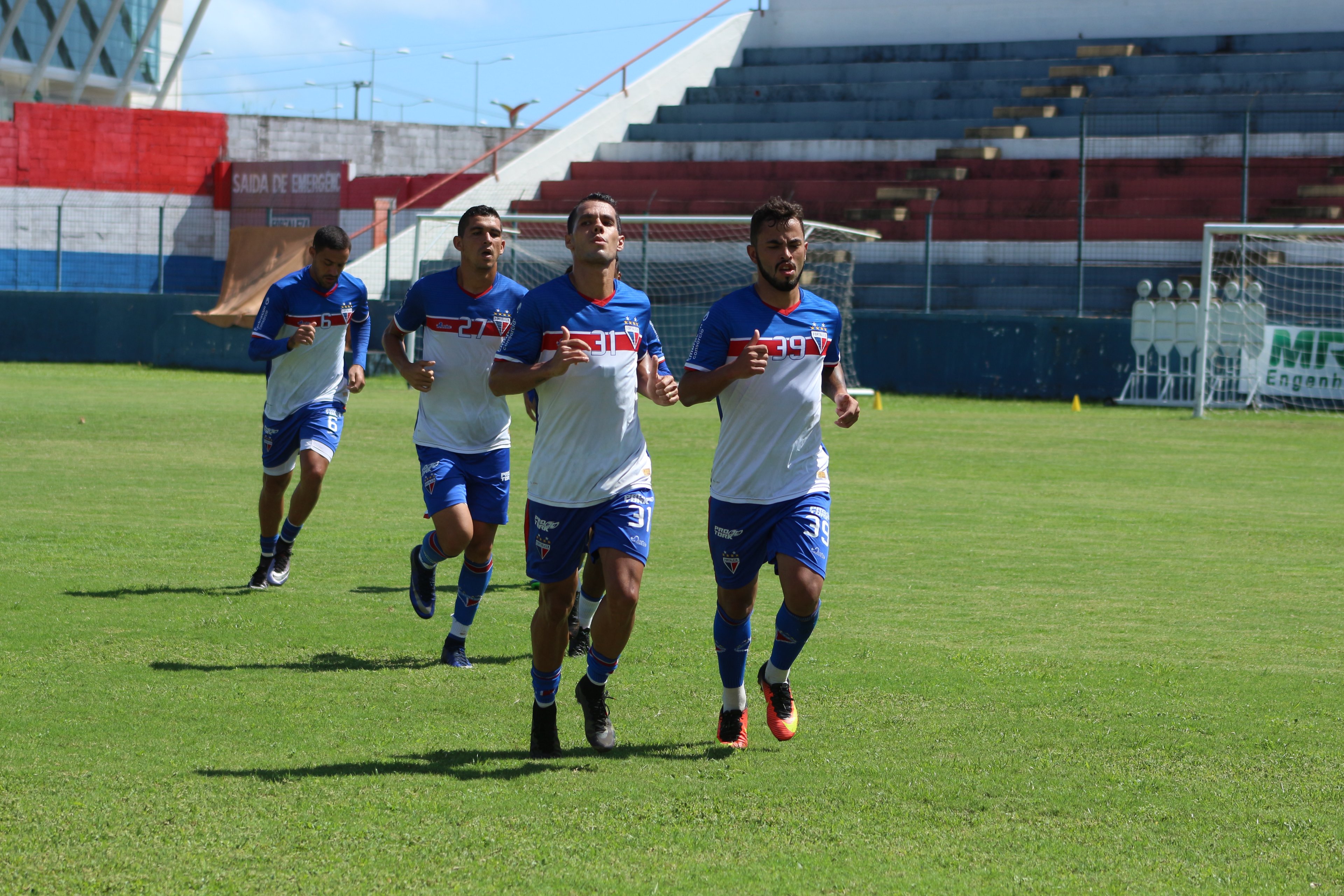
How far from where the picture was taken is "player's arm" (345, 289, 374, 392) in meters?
9.22

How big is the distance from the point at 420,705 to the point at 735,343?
1.99 m

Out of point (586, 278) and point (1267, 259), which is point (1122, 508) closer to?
point (586, 278)

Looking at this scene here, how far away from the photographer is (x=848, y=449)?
57.0 feet

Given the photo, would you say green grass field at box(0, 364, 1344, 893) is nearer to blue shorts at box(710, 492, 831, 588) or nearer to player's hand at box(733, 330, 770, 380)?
blue shorts at box(710, 492, 831, 588)

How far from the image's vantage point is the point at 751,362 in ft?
18.0

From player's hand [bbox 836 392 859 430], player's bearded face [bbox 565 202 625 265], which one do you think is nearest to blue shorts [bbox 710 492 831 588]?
player's hand [bbox 836 392 859 430]

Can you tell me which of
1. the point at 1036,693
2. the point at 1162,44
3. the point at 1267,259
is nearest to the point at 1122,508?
the point at 1036,693

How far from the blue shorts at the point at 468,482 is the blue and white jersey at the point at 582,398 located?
6.04 ft

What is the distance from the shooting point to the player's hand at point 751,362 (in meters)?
5.46

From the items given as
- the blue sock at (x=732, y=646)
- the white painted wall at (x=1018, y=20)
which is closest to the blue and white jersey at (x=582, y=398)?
the blue sock at (x=732, y=646)

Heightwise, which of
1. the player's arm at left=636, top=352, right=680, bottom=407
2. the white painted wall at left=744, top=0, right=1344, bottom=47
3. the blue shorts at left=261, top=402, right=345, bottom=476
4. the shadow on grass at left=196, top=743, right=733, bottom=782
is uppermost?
the white painted wall at left=744, top=0, right=1344, bottom=47

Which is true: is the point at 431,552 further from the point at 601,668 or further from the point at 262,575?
the point at 601,668

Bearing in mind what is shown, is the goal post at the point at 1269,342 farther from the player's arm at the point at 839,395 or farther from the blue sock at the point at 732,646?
the blue sock at the point at 732,646

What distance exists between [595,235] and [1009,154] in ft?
95.5
